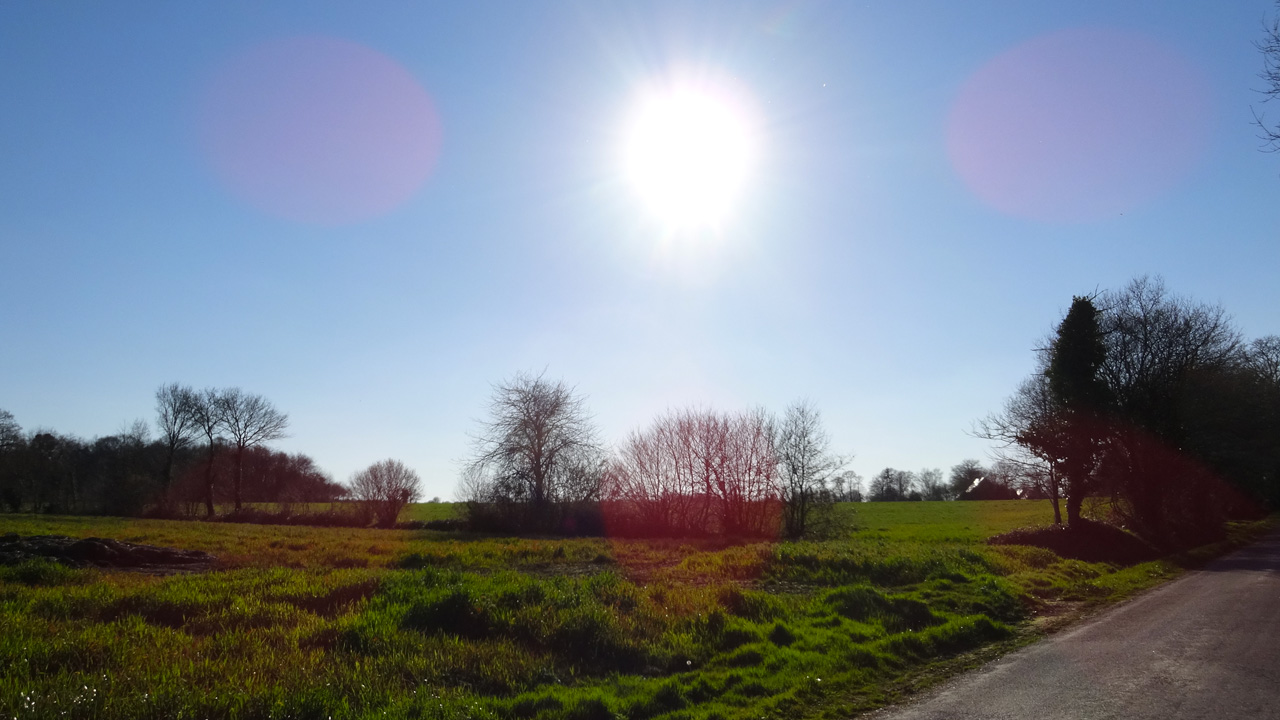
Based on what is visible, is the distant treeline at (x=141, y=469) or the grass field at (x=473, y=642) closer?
the grass field at (x=473, y=642)

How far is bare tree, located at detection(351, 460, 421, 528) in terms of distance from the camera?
2010 inches

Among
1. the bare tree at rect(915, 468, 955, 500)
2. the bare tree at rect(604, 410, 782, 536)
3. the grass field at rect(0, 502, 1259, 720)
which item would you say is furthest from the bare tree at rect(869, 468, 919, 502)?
the grass field at rect(0, 502, 1259, 720)

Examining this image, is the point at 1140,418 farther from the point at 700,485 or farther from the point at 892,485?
the point at 892,485

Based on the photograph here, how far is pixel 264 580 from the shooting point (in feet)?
41.5

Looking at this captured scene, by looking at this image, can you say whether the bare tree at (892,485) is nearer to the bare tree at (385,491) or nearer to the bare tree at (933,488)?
the bare tree at (933,488)

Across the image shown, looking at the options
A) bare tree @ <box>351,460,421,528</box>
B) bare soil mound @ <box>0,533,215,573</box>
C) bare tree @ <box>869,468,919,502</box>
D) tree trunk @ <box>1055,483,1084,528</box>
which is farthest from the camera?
bare tree @ <box>869,468,919,502</box>

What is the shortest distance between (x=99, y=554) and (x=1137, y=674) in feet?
68.8

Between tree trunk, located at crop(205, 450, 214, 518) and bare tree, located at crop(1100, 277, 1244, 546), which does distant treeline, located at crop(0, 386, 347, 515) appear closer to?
tree trunk, located at crop(205, 450, 214, 518)

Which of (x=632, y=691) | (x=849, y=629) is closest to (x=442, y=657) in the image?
(x=632, y=691)

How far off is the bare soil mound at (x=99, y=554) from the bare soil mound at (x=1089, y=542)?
26601 mm

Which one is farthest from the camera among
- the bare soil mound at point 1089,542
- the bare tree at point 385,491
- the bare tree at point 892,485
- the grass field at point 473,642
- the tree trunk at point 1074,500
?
the bare tree at point 892,485

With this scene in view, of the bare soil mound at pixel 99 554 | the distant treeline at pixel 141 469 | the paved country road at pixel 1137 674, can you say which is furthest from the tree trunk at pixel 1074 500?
the distant treeline at pixel 141 469

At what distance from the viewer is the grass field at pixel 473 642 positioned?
21.7ft

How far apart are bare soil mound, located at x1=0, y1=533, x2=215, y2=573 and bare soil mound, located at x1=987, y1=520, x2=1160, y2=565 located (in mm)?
26601
